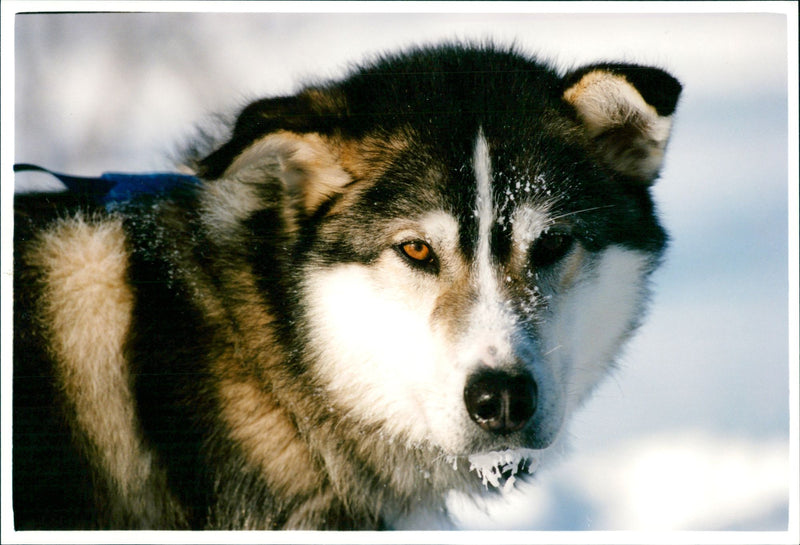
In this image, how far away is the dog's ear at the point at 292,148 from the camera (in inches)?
67.3

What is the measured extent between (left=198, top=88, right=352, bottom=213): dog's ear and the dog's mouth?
891 mm

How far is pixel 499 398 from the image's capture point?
5.18 feet

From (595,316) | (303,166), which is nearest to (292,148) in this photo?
(303,166)

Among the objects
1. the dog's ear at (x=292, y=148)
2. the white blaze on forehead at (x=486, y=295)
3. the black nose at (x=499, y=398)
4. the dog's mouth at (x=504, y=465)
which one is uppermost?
the dog's ear at (x=292, y=148)

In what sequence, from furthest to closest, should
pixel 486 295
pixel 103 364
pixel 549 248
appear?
pixel 103 364 < pixel 549 248 < pixel 486 295

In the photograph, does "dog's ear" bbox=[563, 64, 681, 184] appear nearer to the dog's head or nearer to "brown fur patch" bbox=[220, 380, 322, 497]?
the dog's head

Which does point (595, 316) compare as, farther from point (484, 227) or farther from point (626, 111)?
point (626, 111)

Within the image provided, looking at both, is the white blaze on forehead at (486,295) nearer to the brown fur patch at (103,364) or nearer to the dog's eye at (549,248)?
the dog's eye at (549,248)

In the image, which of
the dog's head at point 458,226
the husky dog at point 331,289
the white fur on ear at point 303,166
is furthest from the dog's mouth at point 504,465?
the white fur on ear at point 303,166

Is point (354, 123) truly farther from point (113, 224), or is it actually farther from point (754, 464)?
point (754, 464)

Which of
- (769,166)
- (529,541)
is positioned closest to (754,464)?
(529,541)

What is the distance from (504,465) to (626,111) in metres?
1.13

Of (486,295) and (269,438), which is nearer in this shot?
(486,295)

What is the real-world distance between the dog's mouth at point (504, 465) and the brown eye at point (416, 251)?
0.56 meters
